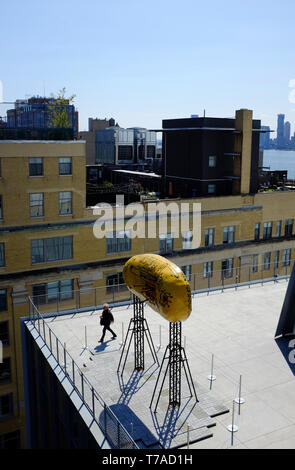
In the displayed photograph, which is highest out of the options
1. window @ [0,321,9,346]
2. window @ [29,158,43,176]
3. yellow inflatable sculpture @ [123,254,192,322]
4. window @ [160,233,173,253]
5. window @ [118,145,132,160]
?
window @ [118,145,132,160]

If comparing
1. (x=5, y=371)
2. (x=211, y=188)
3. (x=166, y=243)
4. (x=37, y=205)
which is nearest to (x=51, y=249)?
(x=37, y=205)

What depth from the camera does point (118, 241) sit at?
42.8 metres

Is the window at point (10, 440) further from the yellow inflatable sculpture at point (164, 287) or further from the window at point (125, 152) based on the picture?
the window at point (125, 152)

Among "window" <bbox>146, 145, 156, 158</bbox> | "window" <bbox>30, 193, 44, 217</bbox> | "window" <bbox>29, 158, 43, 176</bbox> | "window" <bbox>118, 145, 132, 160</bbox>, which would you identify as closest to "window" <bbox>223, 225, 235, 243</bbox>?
"window" <bbox>30, 193, 44, 217</bbox>

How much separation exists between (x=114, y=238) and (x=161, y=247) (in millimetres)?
5315

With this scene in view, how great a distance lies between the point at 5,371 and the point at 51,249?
11.1 metres

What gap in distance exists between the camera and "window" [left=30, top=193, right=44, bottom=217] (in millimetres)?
38812

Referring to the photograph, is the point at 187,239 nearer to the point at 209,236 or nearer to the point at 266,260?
the point at 209,236

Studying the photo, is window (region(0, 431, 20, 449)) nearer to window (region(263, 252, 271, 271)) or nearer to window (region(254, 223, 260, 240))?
window (region(263, 252, 271, 271))

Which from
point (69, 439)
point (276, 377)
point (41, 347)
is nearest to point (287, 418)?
point (276, 377)

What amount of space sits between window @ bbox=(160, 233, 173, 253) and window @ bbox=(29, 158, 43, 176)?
13345mm

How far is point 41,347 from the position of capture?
23328 millimetres

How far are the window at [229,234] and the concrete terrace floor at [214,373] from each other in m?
19.2

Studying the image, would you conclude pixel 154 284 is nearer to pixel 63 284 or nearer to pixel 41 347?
pixel 41 347
